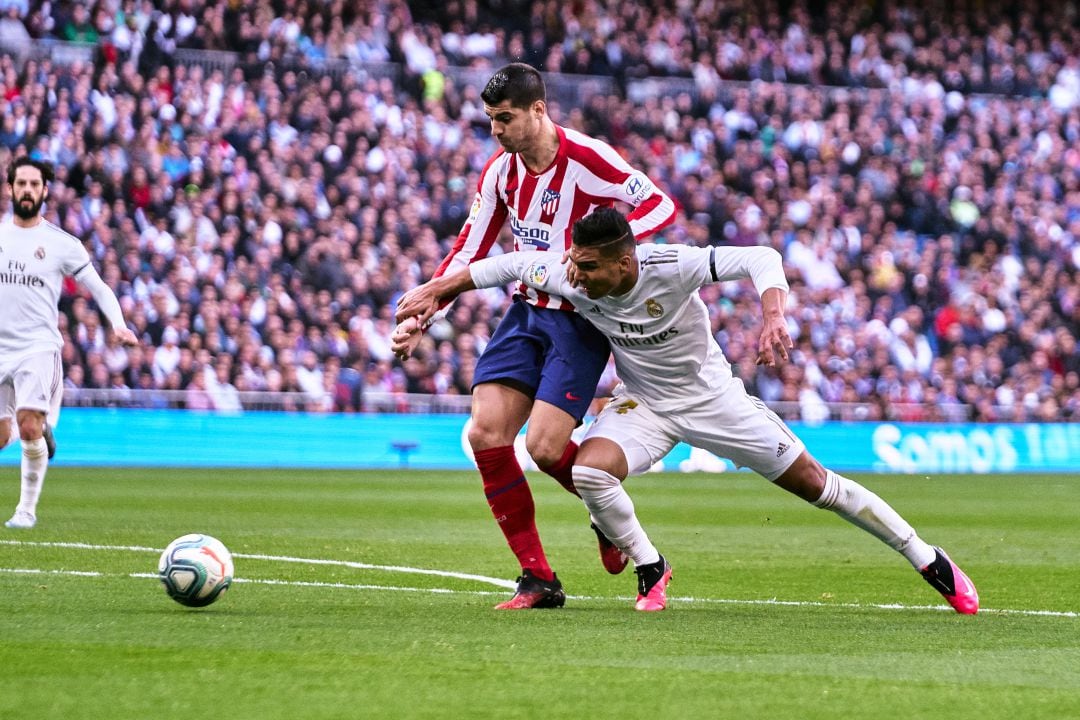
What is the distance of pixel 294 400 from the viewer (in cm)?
2309

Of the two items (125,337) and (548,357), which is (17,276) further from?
(548,357)

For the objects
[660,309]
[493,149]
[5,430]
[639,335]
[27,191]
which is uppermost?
[660,309]

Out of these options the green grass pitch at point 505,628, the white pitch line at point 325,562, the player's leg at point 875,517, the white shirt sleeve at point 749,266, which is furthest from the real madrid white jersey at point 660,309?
the white pitch line at point 325,562

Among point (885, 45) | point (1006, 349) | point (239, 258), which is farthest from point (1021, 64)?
point (239, 258)

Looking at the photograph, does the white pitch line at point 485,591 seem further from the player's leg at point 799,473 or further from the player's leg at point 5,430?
the player's leg at point 5,430

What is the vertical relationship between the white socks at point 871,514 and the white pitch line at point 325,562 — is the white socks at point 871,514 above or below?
above

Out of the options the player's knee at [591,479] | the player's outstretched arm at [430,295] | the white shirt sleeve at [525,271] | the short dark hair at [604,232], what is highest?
the short dark hair at [604,232]

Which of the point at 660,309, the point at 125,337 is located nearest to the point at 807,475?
the point at 660,309

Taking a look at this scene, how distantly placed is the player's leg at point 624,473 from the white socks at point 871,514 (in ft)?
2.41

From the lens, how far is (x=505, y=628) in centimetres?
646

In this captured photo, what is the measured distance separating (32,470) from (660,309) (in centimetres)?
607

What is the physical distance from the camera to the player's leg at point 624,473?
7375mm

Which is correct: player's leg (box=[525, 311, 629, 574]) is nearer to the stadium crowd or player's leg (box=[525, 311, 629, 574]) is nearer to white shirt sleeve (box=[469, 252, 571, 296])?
white shirt sleeve (box=[469, 252, 571, 296])

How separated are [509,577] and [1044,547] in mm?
4561
